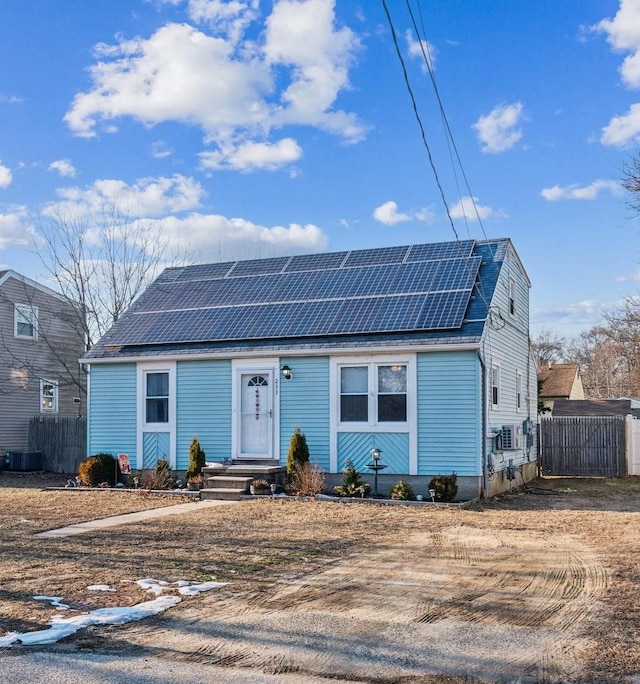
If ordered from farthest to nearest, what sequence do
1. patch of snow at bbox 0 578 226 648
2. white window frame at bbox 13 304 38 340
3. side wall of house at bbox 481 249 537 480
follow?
white window frame at bbox 13 304 38 340 → side wall of house at bbox 481 249 537 480 → patch of snow at bbox 0 578 226 648

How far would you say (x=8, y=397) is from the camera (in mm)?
23062

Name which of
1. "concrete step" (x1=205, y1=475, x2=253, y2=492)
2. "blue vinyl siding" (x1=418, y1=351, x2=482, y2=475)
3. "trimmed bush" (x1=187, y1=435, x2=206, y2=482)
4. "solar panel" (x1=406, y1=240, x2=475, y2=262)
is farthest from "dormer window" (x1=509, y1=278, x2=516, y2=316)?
"trimmed bush" (x1=187, y1=435, x2=206, y2=482)

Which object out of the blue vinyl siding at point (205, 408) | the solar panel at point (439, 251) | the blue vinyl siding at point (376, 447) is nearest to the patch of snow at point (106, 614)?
the blue vinyl siding at point (376, 447)

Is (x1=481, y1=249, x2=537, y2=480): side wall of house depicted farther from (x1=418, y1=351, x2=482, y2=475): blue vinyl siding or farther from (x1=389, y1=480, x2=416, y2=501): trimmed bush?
(x1=389, y1=480, x2=416, y2=501): trimmed bush

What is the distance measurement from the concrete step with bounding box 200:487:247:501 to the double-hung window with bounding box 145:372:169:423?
8.60 feet

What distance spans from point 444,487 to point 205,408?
18.5ft

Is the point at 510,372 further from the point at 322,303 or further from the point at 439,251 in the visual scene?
the point at 322,303

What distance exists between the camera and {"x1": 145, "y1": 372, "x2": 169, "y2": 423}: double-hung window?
16.8 meters

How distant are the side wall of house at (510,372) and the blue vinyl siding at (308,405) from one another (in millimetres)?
3234

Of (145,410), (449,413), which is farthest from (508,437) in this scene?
(145,410)

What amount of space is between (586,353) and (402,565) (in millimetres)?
52175

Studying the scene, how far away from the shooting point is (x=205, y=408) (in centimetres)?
1631

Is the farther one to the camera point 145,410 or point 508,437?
point 145,410

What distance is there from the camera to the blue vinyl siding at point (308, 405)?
15.2 metres
